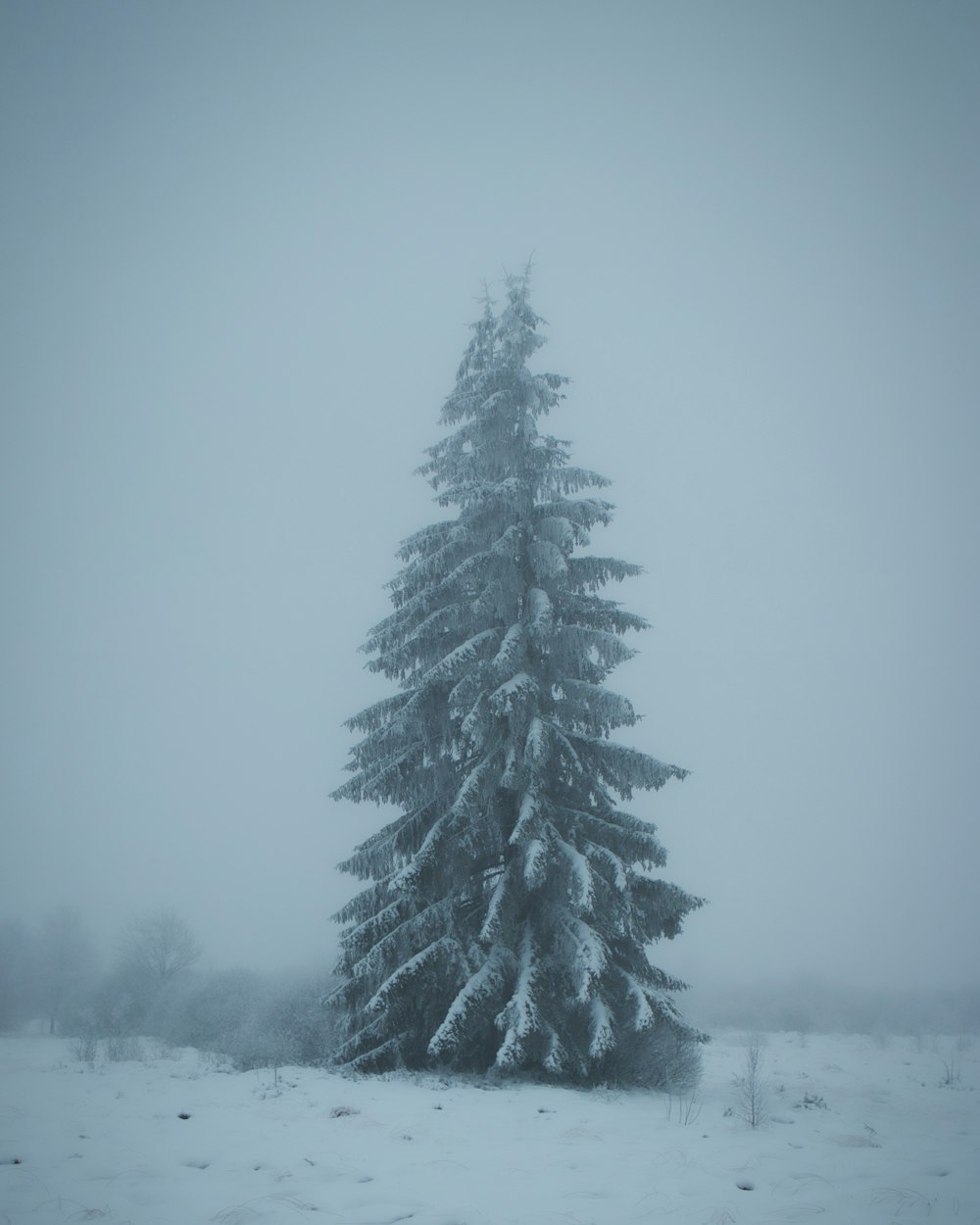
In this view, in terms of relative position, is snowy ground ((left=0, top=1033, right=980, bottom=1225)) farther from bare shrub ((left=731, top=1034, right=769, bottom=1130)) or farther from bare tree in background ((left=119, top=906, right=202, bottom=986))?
bare tree in background ((left=119, top=906, right=202, bottom=986))

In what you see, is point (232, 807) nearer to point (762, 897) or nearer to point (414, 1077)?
point (762, 897)

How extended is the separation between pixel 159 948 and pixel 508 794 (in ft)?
152

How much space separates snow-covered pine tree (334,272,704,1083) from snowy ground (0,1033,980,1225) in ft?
3.90

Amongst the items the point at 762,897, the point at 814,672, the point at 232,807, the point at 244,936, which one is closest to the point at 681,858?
the point at 762,897

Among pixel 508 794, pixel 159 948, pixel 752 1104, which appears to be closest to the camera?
pixel 752 1104

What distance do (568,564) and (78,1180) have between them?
10570 millimetres

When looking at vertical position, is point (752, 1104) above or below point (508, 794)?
below

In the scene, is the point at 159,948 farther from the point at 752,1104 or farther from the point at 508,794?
the point at 752,1104

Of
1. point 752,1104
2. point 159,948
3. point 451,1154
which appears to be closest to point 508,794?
point 752,1104

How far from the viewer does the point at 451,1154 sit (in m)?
6.10

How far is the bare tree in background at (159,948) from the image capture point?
43.9m

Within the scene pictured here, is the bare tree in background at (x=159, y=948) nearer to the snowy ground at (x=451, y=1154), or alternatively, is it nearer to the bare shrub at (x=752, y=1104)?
the snowy ground at (x=451, y=1154)

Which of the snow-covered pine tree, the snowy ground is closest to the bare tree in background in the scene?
the snow-covered pine tree

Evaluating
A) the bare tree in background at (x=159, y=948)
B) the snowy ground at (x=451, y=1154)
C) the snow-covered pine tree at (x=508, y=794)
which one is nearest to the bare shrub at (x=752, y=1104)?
the snowy ground at (x=451, y=1154)
